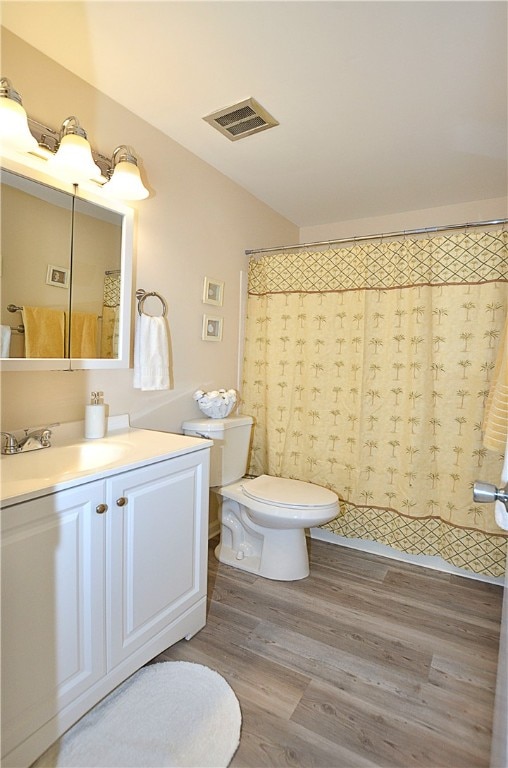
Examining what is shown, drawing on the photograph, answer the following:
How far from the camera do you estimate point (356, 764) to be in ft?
3.69

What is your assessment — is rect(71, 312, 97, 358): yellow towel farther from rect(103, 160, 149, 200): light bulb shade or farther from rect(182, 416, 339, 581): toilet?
rect(182, 416, 339, 581): toilet

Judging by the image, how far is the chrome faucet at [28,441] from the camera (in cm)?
133

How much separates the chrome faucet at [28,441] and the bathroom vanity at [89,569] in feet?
0.16

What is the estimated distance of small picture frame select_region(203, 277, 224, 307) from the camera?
2.29 m

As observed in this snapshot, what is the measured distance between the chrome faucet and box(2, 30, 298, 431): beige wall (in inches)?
2.8

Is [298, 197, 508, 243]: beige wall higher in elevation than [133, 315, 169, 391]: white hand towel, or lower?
higher

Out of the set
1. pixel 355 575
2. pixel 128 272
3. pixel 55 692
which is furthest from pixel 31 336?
pixel 355 575

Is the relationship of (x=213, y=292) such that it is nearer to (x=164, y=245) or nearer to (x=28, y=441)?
(x=164, y=245)

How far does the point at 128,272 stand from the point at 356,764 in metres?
1.89

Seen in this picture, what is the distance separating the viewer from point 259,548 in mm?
2201

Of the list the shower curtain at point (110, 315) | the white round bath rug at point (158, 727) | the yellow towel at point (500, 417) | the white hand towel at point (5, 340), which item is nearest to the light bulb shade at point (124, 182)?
the shower curtain at point (110, 315)

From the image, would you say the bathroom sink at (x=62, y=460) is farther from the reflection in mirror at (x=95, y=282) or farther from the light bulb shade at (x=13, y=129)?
the light bulb shade at (x=13, y=129)

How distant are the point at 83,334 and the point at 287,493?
123 centimetres

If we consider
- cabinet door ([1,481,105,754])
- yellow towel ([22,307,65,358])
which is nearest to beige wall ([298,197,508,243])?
yellow towel ([22,307,65,358])
